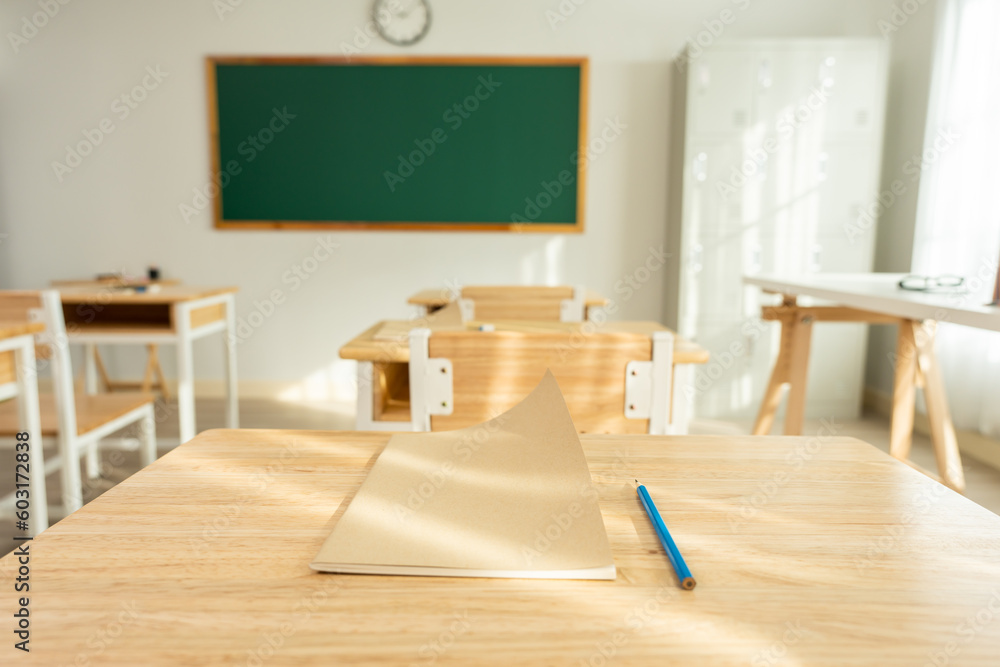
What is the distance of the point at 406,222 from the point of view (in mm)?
4191

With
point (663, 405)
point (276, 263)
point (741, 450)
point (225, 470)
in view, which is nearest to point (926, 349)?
point (663, 405)

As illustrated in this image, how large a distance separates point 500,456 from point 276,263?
155 inches

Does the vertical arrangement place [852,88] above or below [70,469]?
above

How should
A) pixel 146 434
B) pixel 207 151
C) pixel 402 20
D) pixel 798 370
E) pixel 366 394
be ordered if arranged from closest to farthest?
pixel 366 394, pixel 146 434, pixel 798 370, pixel 402 20, pixel 207 151

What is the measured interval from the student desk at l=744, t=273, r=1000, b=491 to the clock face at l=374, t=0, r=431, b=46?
2.62 meters

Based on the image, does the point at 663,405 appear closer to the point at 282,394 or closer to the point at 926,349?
the point at 926,349

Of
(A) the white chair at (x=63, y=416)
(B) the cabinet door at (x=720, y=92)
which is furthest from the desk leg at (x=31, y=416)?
(B) the cabinet door at (x=720, y=92)

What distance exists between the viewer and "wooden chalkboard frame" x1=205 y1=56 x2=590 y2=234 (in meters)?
4.02

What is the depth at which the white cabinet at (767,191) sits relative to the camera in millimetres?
3594

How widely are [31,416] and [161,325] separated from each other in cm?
126

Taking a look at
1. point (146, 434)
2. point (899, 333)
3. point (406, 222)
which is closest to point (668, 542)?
point (899, 333)

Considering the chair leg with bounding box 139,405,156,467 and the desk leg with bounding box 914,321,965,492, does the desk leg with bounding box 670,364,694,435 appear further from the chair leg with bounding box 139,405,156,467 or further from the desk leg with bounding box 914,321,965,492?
the chair leg with bounding box 139,405,156,467

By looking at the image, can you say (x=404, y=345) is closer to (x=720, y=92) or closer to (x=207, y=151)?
(x=720, y=92)

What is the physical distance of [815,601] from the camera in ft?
1.39
